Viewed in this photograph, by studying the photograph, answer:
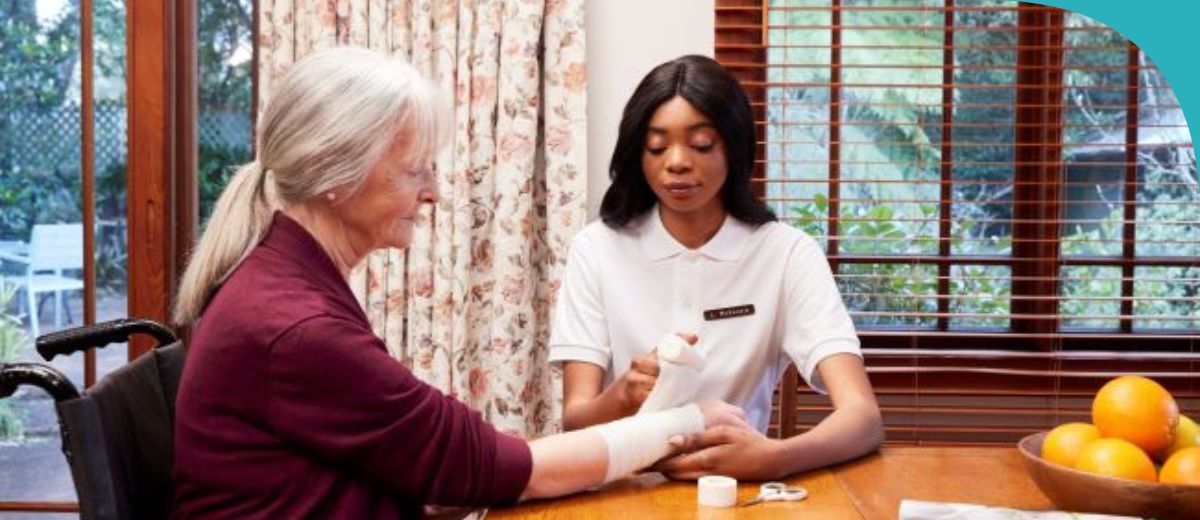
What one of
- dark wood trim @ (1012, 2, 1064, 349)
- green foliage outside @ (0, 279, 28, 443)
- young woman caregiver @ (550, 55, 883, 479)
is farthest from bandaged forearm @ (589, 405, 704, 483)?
green foliage outside @ (0, 279, 28, 443)

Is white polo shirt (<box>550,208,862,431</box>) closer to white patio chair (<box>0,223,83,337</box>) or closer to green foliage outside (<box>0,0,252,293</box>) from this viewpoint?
green foliage outside (<box>0,0,252,293</box>)

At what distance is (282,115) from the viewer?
1.37 meters

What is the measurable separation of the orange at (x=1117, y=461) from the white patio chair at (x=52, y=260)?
265 cm

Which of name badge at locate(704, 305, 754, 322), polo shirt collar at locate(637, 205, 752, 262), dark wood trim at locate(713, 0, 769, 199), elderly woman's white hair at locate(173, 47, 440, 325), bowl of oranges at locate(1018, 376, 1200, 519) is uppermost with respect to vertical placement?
dark wood trim at locate(713, 0, 769, 199)

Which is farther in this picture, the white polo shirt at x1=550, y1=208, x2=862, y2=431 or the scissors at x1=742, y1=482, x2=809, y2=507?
the white polo shirt at x1=550, y1=208, x2=862, y2=431

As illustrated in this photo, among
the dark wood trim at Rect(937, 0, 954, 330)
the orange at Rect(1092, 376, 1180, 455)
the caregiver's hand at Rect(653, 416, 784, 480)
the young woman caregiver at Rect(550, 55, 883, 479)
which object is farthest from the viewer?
the dark wood trim at Rect(937, 0, 954, 330)

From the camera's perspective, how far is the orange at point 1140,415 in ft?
4.27

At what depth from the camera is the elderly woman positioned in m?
1.23

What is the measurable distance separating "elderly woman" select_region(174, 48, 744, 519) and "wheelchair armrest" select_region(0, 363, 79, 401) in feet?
0.44

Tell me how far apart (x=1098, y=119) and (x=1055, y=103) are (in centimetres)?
15

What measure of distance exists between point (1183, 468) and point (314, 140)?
99 cm

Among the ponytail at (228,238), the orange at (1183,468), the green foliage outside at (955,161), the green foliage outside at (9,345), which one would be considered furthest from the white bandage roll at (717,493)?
the green foliage outside at (9,345)

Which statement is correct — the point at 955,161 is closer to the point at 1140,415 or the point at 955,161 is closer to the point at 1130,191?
the point at 1130,191

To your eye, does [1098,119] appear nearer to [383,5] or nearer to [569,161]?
[569,161]
